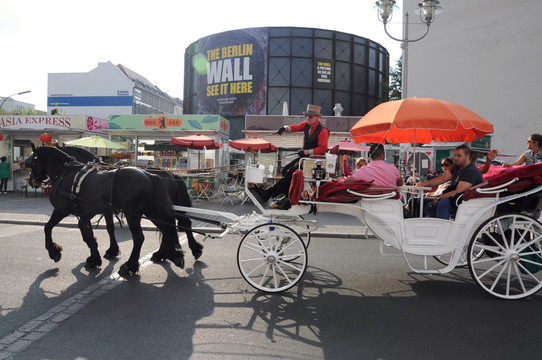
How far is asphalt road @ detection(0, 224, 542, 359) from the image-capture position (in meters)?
3.33

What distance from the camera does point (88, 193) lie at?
578cm

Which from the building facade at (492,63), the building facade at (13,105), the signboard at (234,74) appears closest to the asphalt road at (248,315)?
the building facade at (492,63)

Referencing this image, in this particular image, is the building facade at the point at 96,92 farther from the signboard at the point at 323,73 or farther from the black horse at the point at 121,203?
the black horse at the point at 121,203

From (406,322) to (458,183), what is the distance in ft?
6.66

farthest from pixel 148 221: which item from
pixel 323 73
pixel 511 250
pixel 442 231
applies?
pixel 323 73

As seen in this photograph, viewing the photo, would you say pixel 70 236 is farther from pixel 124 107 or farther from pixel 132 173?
pixel 124 107

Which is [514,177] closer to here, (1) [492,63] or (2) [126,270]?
(2) [126,270]

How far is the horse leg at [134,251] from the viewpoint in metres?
5.38

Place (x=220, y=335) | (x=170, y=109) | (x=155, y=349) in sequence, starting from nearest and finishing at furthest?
(x=155, y=349)
(x=220, y=335)
(x=170, y=109)

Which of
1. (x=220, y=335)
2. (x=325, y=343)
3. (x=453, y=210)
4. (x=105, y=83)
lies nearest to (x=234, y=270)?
(x=220, y=335)

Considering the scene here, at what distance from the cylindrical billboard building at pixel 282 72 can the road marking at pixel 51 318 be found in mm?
31793

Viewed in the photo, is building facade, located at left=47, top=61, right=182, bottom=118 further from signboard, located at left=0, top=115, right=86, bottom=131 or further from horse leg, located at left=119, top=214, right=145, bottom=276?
horse leg, located at left=119, top=214, right=145, bottom=276

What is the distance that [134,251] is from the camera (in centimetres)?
545

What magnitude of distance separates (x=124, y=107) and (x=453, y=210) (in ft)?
211
